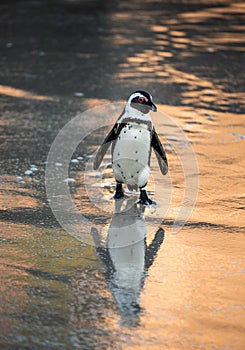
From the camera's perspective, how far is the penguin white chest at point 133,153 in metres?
4.86

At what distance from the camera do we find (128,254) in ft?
14.1

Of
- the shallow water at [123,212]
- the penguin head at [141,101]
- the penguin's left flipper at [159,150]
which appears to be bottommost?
the shallow water at [123,212]

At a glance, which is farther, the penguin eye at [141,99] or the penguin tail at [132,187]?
the penguin tail at [132,187]

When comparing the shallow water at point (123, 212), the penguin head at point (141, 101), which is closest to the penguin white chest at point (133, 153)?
the penguin head at point (141, 101)

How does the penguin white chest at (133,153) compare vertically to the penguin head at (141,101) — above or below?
below

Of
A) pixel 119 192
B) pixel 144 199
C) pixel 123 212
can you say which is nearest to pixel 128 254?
pixel 123 212

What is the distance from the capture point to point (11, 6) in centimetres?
1255

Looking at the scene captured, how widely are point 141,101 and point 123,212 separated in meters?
0.69

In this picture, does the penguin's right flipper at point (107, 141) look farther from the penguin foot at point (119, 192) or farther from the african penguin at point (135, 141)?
the penguin foot at point (119, 192)

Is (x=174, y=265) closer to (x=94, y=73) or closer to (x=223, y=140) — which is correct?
(x=223, y=140)

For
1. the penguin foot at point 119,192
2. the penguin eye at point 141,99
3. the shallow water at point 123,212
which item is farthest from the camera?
the penguin foot at point 119,192

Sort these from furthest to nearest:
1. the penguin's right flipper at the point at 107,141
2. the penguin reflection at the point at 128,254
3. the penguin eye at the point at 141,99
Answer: the penguin's right flipper at the point at 107,141
the penguin eye at the point at 141,99
the penguin reflection at the point at 128,254

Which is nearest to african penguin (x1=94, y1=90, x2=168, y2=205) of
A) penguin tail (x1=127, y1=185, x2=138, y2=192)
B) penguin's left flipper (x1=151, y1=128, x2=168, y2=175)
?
penguin's left flipper (x1=151, y1=128, x2=168, y2=175)

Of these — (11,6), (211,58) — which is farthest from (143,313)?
(11,6)
